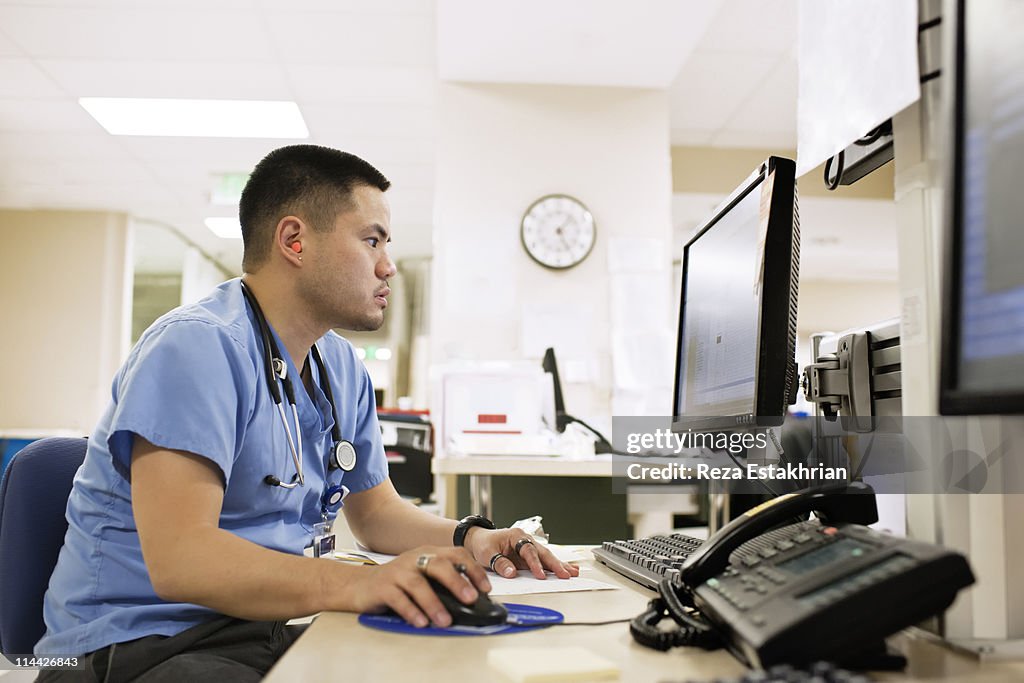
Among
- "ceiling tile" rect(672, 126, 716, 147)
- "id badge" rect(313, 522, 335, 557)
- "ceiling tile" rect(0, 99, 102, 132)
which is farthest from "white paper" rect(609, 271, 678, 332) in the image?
"ceiling tile" rect(0, 99, 102, 132)

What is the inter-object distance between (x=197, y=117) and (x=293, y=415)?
3681mm

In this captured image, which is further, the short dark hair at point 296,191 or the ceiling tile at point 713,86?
the ceiling tile at point 713,86

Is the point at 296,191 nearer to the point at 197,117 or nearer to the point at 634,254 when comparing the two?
the point at 634,254

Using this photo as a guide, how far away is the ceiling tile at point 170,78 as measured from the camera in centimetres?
366

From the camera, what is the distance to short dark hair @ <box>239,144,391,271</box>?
50.4 inches

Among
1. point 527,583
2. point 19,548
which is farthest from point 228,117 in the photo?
point 527,583

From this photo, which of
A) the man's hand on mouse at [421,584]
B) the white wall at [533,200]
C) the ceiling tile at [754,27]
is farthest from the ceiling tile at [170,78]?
the man's hand on mouse at [421,584]

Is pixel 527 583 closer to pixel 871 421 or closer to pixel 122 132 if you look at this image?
pixel 871 421

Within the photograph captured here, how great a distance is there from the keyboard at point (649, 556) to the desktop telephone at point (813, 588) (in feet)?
0.57

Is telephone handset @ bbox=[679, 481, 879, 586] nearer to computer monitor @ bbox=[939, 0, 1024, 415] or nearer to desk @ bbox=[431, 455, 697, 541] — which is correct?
computer monitor @ bbox=[939, 0, 1024, 415]

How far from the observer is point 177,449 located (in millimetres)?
907

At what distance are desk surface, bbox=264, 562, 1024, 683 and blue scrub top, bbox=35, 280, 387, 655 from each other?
0.34m

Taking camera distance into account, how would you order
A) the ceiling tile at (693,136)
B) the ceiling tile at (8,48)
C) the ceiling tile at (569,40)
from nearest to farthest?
1. the ceiling tile at (569,40)
2. the ceiling tile at (8,48)
3. the ceiling tile at (693,136)

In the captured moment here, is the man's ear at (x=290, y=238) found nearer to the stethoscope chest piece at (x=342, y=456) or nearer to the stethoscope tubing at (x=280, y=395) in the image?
the stethoscope tubing at (x=280, y=395)
